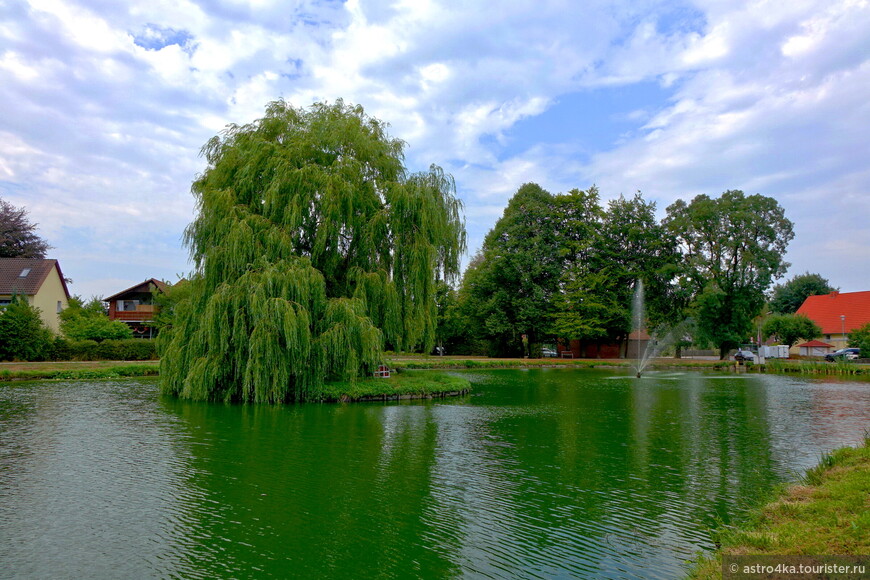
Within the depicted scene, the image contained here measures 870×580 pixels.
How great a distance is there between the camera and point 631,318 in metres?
44.6

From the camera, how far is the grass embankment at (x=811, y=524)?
505cm

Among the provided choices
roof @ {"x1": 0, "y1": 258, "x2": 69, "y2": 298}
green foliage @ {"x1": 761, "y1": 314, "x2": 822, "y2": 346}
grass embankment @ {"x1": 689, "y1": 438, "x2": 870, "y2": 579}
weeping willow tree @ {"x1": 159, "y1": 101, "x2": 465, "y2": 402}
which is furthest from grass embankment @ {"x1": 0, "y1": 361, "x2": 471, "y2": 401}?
green foliage @ {"x1": 761, "y1": 314, "x2": 822, "y2": 346}

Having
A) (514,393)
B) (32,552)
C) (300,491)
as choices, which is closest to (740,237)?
(514,393)

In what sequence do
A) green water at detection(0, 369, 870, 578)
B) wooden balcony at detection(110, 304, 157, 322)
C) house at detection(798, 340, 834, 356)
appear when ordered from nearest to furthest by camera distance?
green water at detection(0, 369, 870, 578) < wooden balcony at detection(110, 304, 157, 322) < house at detection(798, 340, 834, 356)

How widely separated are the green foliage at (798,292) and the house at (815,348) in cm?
2648

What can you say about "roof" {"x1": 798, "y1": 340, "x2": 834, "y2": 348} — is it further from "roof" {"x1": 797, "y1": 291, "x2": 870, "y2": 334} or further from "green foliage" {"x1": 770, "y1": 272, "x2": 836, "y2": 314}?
"green foliage" {"x1": 770, "y1": 272, "x2": 836, "y2": 314}

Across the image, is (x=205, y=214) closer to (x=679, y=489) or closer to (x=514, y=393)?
(x=514, y=393)

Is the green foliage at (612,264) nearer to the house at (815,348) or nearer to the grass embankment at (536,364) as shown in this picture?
the grass embankment at (536,364)

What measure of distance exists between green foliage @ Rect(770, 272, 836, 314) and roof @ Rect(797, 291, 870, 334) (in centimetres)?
2074

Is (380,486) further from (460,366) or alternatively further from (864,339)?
(864,339)

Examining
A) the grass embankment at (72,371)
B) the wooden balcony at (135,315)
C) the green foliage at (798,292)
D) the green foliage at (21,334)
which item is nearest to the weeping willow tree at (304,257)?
the grass embankment at (72,371)

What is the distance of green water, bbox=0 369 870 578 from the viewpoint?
19.4 ft

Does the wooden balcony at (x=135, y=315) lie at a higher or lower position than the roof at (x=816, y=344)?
higher

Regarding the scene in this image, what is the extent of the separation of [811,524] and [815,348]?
57.9 metres
